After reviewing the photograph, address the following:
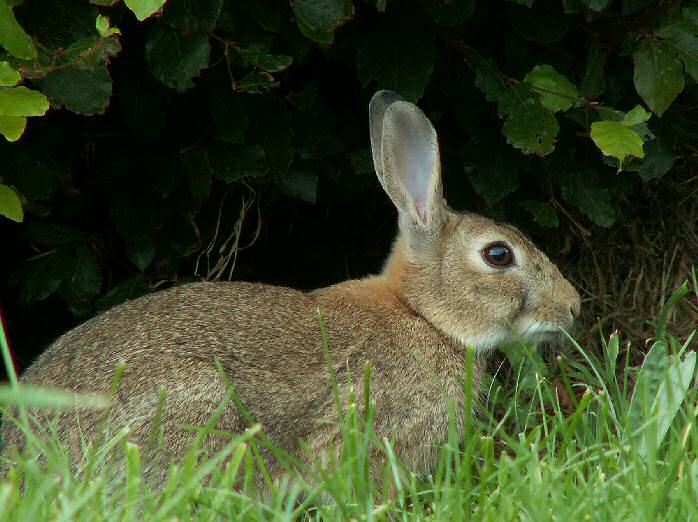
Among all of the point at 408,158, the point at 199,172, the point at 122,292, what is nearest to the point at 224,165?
the point at 199,172

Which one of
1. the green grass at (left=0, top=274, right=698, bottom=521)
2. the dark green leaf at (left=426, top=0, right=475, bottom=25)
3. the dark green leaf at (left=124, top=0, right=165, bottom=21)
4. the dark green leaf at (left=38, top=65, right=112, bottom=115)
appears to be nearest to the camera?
the green grass at (left=0, top=274, right=698, bottom=521)

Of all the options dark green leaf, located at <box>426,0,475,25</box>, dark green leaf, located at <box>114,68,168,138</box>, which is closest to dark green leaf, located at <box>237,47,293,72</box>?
dark green leaf, located at <box>114,68,168,138</box>

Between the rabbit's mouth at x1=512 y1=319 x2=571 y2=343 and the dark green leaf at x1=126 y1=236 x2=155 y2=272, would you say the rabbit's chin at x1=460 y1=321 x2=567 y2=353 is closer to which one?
the rabbit's mouth at x1=512 y1=319 x2=571 y2=343

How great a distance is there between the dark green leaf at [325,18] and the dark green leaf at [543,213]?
143cm

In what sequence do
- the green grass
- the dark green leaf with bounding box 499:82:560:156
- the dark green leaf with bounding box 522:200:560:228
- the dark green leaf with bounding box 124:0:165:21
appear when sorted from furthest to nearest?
1. the dark green leaf with bounding box 522:200:560:228
2. the dark green leaf with bounding box 499:82:560:156
3. the dark green leaf with bounding box 124:0:165:21
4. the green grass

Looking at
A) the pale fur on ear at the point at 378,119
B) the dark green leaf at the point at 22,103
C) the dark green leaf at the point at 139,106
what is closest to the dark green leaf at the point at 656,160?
the pale fur on ear at the point at 378,119

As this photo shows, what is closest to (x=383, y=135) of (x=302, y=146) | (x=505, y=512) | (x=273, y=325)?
(x=302, y=146)

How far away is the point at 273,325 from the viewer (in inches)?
161

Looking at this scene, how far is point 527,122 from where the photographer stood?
4.43m

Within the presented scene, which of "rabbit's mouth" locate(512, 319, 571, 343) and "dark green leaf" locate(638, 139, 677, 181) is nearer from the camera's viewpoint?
"rabbit's mouth" locate(512, 319, 571, 343)

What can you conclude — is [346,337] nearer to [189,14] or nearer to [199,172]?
[199,172]

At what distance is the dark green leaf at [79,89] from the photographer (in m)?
3.91

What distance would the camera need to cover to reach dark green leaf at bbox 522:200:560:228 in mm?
4926

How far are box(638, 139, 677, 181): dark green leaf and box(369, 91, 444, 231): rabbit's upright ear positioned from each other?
987 mm
